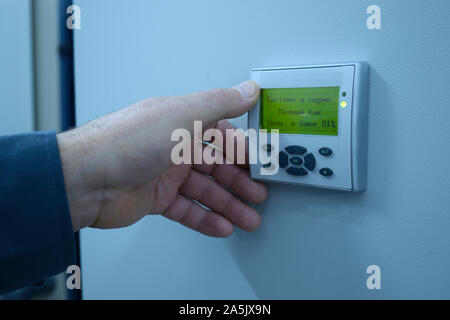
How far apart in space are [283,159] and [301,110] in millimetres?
69

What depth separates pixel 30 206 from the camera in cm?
40

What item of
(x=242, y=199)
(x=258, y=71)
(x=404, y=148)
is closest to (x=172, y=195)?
(x=242, y=199)

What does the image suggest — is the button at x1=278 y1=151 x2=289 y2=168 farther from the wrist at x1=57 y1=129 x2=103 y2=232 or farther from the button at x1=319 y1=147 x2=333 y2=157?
the wrist at x1=57 y1=129 x2=103 y2=232

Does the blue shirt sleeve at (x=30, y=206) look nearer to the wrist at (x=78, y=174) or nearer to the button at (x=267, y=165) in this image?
the wrist at (x=78, y=174)

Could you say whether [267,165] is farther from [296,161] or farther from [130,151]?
[130,151]

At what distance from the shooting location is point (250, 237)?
0.53 m

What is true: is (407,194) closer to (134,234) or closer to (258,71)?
(258,71)

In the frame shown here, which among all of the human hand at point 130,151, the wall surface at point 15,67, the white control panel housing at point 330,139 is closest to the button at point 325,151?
the white control panel housing at point 330,139

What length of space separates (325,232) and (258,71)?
242mm

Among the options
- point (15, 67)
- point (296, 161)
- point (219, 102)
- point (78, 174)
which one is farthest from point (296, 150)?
point (15, 67)

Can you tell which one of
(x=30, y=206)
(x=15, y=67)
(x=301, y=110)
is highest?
(x=15, y=67)

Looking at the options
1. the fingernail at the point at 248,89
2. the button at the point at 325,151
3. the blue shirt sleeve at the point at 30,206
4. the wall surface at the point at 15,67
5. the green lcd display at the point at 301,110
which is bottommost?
the blue shirt sleeve at the point at 30,206

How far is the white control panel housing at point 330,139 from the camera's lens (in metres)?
0.38
